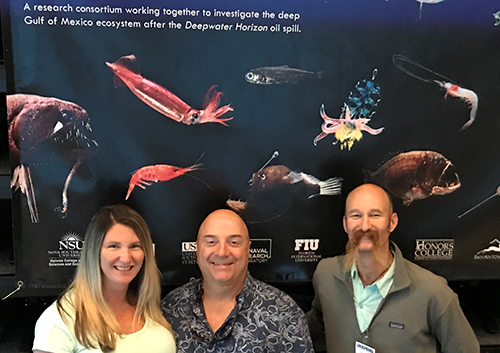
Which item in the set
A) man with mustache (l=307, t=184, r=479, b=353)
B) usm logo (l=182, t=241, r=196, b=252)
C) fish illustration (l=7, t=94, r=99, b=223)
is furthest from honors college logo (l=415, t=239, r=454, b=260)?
fish illustration (l=7, t=94, r=99, b=223)

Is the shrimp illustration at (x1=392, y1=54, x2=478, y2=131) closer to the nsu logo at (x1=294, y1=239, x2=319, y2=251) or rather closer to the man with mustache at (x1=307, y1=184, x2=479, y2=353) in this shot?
the man with mustache at (x1=307, y1=184, x2=479, y2=353)

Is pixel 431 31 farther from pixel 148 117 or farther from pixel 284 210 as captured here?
pixel 148 117

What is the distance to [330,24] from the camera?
2.25 metres

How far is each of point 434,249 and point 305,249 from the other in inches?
26.1

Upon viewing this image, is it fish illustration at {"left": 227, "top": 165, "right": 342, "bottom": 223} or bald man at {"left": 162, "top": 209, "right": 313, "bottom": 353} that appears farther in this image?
→ fish illustration at {"left": 227, "top": 165, "right": 342, "bottom": 223}

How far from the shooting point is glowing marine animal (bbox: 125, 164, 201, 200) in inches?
90.0

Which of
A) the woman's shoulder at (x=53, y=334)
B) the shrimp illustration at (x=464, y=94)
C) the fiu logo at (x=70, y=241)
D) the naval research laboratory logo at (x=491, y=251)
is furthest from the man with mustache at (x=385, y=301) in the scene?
the fiu logo at (x=70, y=241)

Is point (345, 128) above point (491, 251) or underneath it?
above

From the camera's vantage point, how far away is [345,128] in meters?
2.33

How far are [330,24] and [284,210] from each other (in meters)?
0.92

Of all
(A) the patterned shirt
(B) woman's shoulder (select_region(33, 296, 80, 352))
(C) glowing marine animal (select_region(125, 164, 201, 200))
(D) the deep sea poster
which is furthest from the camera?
(C) glowing marine animal (select_region(125, 164, 201, 200))

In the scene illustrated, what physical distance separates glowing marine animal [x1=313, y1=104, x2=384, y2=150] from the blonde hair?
987mm

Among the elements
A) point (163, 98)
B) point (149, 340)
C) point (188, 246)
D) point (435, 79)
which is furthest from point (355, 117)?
point (149, 340)

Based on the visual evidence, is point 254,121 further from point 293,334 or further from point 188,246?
point 293,334
